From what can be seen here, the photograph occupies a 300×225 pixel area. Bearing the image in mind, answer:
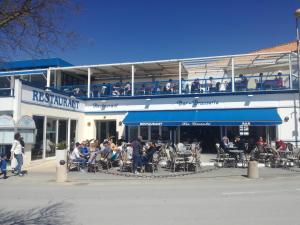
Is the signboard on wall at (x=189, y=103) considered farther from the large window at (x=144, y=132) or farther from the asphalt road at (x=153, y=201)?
the asphalt road at (x=153, y=201)

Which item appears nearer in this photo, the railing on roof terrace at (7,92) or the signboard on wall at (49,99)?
the railing on roof terrace at (7,92)

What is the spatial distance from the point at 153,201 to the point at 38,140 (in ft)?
35.8

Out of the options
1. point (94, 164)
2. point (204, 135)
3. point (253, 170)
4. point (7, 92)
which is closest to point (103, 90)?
point (204, 135)

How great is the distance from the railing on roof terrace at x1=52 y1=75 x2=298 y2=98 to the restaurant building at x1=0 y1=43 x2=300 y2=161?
63mm

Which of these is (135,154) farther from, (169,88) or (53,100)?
(169,88)

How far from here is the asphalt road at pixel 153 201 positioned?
22.2 ft

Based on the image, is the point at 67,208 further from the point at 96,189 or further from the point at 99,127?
the point at 99,127

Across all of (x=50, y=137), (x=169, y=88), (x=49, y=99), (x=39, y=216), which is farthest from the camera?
(x=169, y=88)

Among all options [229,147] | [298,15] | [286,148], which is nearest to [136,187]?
[229,147]

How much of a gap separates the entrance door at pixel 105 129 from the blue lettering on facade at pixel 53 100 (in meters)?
2.29

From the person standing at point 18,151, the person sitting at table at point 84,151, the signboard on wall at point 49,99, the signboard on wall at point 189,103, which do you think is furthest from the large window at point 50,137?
the person standing at point 18,151

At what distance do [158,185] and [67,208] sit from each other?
14.1 ft

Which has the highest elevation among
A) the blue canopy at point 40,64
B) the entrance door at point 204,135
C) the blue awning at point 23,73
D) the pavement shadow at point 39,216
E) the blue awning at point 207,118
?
the blue canopy at point 40,64

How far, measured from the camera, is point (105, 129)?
2397cm
